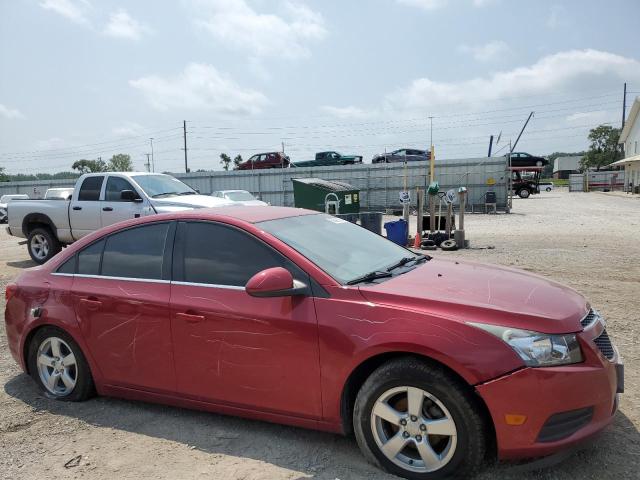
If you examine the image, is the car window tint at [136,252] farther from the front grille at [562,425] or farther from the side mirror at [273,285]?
the front grille at [562,425]

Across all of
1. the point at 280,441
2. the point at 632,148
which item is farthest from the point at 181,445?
the point at 632,148

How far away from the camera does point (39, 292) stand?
4152 mm

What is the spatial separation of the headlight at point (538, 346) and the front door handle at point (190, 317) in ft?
5.69

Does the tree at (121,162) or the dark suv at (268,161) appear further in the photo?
the tree at (121,162)

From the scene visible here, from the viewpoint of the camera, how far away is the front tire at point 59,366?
13.2 ft

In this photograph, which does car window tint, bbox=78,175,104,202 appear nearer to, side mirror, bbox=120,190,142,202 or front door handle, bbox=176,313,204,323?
side mirror, bbox=120,190,142,202

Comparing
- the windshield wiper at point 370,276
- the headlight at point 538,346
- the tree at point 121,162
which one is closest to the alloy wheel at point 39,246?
the windshield wiper at point 370,276

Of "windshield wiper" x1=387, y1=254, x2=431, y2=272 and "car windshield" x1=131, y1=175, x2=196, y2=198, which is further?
"car windshield" x1=131, y1=175, x2=196, y2=198

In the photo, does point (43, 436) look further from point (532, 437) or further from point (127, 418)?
point (532, 437)

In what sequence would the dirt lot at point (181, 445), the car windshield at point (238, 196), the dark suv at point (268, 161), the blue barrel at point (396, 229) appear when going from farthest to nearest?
the dark suv at point (268, 161)
the car windshield at point (238, 196)
the blue barrel at point (396, 229)
the dirt lot at point (181, 445)

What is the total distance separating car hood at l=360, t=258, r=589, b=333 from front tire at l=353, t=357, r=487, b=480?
0.34 meters

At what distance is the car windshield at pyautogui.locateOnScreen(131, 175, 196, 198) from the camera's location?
1063 centimetres

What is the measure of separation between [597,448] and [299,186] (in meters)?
13.0

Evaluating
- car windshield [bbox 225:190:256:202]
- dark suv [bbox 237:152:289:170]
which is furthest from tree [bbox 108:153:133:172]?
car windshield [bbox 225:190:256:202]
